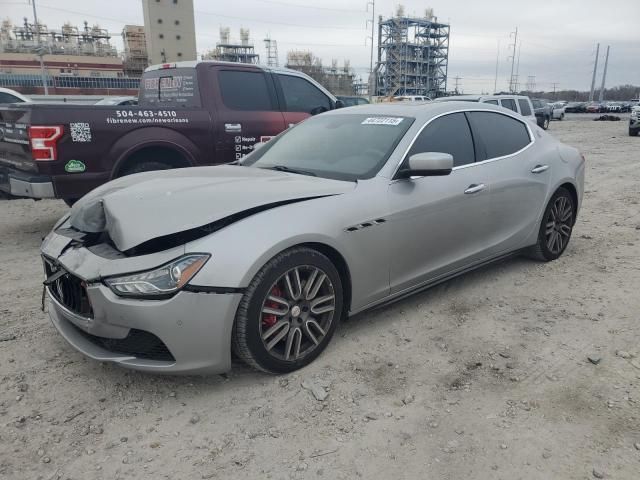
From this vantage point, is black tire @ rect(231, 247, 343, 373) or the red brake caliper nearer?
black tire @ rect(231, 247, 343, 373)

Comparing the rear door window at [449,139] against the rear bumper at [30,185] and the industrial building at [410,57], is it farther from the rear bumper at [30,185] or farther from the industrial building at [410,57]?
the industrial building at [410,57]

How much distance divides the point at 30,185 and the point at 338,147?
10.6 ft

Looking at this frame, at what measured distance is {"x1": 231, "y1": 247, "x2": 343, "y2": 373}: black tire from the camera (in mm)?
2711

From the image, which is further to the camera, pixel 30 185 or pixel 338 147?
pixel 30 185

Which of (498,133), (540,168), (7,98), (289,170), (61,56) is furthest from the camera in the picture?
(61,56)

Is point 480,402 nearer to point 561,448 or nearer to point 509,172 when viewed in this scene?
point 561,448

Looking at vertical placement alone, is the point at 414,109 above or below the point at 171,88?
below

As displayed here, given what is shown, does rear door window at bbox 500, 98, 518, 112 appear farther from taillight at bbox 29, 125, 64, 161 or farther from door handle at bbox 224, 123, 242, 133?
taillight at bbox 29, 125, 64, 161

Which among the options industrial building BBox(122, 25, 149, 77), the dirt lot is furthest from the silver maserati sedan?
industrial building BBox(122, 25, 149, 77)

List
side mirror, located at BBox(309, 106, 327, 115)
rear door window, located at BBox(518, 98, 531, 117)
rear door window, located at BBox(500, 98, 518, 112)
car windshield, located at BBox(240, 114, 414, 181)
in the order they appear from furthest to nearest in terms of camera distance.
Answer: rear door window, located at BBox(518, 98, 531, 117) → rear door window, located at BBox(500, 98, 518, 112) → side mirror, located at BBox(309, 106, 327, 115) → car windshield, located at BBox(240, 114, 414, 181)

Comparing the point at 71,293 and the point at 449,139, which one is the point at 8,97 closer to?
the point at 71,293

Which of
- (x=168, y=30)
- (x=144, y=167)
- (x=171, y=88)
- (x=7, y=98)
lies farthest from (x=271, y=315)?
(x=168, y=30)

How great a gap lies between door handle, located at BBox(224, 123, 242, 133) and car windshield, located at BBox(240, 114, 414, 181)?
2097 mm

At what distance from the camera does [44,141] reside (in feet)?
16.3
